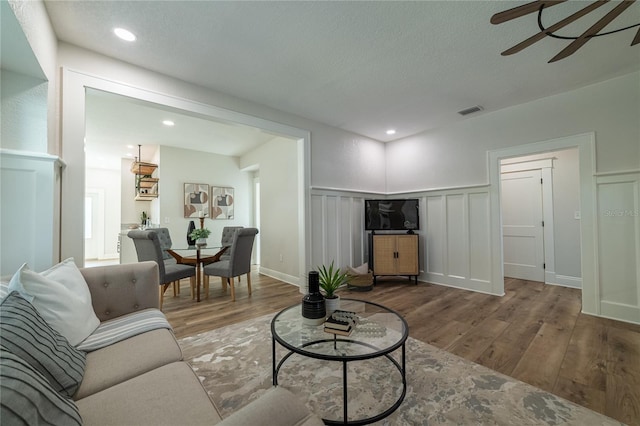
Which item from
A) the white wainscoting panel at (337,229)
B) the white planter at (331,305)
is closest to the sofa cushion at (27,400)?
the white planter at (331,305)

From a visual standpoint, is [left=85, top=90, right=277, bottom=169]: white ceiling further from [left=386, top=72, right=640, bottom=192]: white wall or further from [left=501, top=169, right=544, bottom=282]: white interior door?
[left=501, top=169, right=544, bottom=282]: white interior door

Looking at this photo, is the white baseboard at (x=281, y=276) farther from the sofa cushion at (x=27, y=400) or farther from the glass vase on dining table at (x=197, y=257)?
the sofa cushion at (x=27, y=400)

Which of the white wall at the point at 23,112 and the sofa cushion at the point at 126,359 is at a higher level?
the white wall at the point at 23,112

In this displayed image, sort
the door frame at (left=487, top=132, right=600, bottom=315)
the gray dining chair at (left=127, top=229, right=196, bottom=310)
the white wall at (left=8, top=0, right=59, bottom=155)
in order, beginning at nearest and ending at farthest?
the white wall at (left=8, top=0, right=59, bottom=155), the door frame at (left=487, top=132, right=600, bottom=315), the gray dining chair at (left=127, top=229, right=196, bottom=310)

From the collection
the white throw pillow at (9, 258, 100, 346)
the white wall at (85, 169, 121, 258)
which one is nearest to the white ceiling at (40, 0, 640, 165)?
the white throw pillow at (9, 258, 100, 346)

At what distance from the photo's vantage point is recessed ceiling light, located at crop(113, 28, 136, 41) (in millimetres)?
2027

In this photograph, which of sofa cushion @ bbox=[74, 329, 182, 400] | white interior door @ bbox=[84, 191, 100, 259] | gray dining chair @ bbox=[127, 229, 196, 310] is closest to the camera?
sofa cushion @ bbox=[74, 329, 182, 400]

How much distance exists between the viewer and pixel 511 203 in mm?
4660

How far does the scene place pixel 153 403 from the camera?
36.4 inches

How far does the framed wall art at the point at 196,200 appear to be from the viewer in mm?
5445

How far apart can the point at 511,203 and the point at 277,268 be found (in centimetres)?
453

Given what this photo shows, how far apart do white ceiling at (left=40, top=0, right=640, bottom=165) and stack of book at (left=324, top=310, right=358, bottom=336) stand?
7.22 ft

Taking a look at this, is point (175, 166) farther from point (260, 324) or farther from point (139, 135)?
point (260, 324)

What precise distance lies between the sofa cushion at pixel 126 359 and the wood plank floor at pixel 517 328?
3.99 feet
